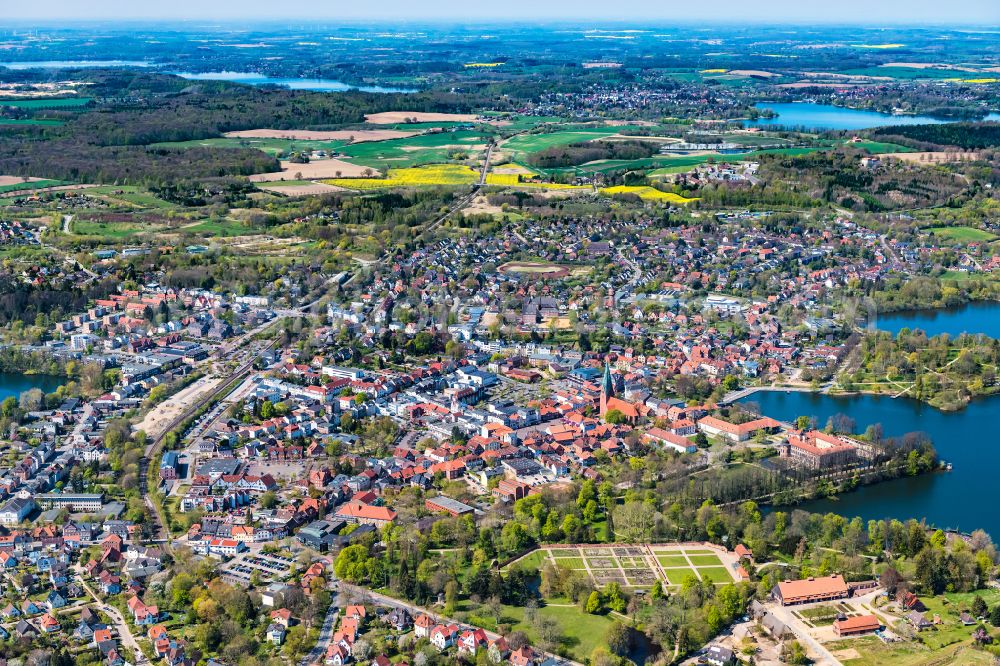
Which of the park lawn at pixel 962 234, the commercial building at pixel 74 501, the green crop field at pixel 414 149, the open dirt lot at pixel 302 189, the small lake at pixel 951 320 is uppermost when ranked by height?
the green crop field at pixel 414 149

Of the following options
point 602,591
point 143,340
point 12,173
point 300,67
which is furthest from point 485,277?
point 300,67

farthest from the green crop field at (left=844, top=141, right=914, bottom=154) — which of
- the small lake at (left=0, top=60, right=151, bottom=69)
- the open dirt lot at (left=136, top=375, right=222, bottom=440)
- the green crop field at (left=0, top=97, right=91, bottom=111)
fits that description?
the small lake at (left=0, top=60, right=151, bottom=69)

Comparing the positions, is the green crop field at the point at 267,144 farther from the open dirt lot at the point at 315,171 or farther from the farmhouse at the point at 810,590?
the farmhouse at the point at 810,590

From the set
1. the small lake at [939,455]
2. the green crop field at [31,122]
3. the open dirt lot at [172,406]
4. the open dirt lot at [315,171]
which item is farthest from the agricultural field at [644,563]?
the green crop field at [31,122]

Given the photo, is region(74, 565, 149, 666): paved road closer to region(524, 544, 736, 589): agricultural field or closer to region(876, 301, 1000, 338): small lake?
region(524, 544, 736, 589): agricultural field

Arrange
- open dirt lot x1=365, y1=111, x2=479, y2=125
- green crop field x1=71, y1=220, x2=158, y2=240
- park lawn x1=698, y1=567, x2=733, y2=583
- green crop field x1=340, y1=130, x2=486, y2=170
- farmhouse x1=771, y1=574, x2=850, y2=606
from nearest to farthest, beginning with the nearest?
farmhouse x1=771, y1=574, x2=850, y2=606 < park lawn x1=698, y1=567, x2=733, y2=583 < green crop field x1=71, y1=220, x2=158, y2=240 < green crop field x1=340, y1=130, x2=486, y2=170 < open dirt lot x1=365, y1=111, x2=479, y2=125
